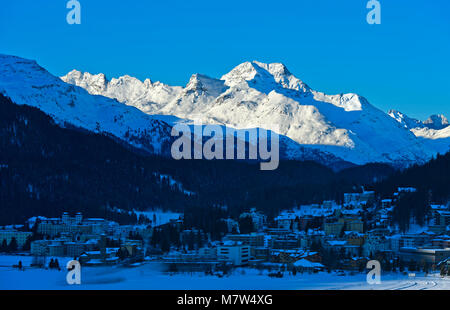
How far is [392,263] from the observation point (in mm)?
111688

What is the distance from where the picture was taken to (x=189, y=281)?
A: 318 feet

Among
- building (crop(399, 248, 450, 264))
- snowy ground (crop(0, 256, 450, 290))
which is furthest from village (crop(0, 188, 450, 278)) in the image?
snowy ground (crop(0, 256, 450, 290))

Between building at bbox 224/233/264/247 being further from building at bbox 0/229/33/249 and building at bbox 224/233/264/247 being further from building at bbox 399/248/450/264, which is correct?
building at bbox 0/229/33/249

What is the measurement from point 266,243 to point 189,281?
36610mm

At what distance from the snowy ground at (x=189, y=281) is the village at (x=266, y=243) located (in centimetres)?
313

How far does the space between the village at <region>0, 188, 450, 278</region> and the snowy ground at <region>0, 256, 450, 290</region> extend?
3.13 m

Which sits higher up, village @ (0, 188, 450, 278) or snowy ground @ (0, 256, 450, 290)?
village @ (0, 188, 450, 278)

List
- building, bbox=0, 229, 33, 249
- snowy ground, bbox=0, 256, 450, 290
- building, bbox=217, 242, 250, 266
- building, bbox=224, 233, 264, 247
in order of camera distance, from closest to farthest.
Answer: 1. snowy ground, bbox=0, 256, 450, 290
2. building, bbox=217, 242, 250, 266
3. building, bbox=224, 233, 264, 247
4. building, bbox=0, 229, 33, 249

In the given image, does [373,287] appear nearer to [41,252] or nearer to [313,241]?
[313,241]

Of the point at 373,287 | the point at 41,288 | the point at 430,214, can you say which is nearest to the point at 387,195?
the point at 430,214

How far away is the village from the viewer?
370ft
